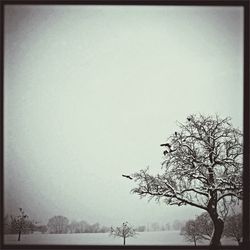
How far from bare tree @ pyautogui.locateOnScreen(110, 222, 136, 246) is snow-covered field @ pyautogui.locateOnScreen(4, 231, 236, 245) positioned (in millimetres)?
23

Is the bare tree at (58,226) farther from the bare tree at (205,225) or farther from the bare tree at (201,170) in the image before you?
the bare tree at (205,225)

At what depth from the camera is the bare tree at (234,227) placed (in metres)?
2.60

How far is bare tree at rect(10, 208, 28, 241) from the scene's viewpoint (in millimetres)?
2566

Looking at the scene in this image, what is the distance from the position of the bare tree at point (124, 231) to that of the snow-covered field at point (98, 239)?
2 centimetres

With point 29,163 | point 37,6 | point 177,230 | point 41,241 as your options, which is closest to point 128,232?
point 177,230

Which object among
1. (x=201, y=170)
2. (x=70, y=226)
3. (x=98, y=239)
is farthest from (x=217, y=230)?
(x=70, y=226)

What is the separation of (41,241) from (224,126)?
120cm

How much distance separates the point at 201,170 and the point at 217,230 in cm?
34

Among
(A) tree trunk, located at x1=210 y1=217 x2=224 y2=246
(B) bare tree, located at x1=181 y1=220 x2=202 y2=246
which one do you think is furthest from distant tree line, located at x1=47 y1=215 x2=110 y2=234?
(A) tree trunk, located at x1=210 y1=217 x2=224 y2=246

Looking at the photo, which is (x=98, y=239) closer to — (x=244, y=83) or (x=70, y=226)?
(x=70, y=226)

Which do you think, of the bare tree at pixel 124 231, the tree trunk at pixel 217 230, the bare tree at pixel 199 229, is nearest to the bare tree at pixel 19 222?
the bare tree at pixel 124 231

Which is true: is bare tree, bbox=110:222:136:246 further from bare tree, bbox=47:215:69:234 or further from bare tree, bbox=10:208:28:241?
bare tree, bbox=10:208:28:241

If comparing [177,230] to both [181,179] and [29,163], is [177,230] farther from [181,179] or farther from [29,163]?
[29,163]

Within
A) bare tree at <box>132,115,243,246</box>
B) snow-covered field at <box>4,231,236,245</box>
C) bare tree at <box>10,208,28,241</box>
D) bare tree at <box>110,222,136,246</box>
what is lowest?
snow-covered field at <box>4,231,236,245</box>
